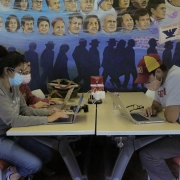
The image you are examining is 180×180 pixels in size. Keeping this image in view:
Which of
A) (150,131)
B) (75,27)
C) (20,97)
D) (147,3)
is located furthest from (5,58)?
(147,3)

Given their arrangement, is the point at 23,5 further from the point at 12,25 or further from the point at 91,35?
the point at 91,35

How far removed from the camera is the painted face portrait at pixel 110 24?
11.3ft

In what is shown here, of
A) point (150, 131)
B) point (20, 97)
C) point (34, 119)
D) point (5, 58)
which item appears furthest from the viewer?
point (20, 97)

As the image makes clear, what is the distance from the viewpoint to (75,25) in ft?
11.3

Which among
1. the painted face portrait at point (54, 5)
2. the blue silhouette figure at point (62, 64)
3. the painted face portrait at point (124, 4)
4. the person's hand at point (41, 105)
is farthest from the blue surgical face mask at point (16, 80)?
the painted face portrait at point (124, 4)

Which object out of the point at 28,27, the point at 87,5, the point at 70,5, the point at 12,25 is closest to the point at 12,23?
the point at 12,25

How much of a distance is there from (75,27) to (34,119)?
193 cm

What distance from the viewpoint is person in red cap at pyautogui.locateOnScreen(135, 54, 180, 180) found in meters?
1.85

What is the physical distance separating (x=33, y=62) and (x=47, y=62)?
0.63 feet

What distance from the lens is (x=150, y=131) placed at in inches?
65.6

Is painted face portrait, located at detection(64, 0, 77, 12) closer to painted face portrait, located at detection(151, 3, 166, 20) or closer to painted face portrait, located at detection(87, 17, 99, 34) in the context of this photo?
painted face portrait, located at detection(87, 17, 99, 34)

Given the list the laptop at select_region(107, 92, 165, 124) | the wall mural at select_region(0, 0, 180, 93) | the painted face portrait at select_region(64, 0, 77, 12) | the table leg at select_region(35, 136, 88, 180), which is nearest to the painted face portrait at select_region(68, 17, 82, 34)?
the wall mural at select_region(0, 0, 180, 93)

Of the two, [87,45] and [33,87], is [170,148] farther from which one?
[33,87]

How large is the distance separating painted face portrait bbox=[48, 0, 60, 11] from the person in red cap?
1870 millimetres
